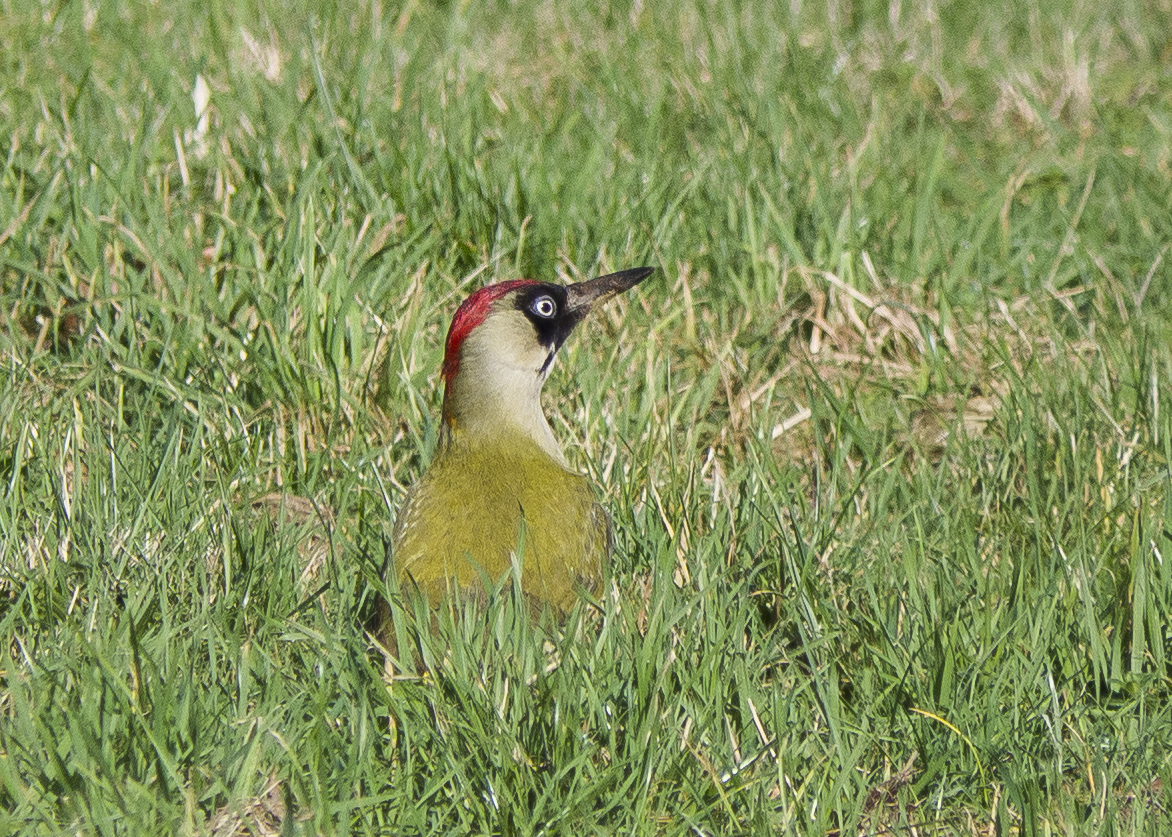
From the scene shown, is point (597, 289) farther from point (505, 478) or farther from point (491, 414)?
point (505, 478)

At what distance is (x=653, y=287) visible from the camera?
4.78 meters

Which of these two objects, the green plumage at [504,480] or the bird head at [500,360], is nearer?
the green plumage at [504,480]

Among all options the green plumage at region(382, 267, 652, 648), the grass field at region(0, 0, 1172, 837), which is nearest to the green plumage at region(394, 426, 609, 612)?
the green plumage at region(382, 267, 652, 648)

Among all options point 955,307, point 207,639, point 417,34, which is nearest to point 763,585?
point 207,639

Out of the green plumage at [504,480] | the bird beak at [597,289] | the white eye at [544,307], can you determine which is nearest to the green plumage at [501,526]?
the green plumage at [504,480]

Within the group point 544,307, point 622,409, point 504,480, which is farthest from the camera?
point 622,409

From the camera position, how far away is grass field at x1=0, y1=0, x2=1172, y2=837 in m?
2.75

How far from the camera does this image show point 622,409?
415 centimetres

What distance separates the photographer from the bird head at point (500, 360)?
11.9ft

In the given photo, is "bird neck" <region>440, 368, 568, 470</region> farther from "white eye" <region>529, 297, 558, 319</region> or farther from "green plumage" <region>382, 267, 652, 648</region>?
"white eye" <region>529, 297, 558, 319</region>

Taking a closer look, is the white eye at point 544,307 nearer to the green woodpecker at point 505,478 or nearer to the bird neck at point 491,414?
the green woodpecker at point 505,478

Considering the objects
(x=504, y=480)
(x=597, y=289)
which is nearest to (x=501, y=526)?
(x=504, y=480)

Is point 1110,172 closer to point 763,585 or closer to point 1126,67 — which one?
point 1126,67

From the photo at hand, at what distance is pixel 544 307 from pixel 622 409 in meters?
0.49
